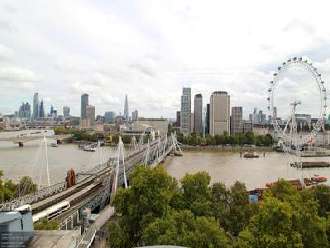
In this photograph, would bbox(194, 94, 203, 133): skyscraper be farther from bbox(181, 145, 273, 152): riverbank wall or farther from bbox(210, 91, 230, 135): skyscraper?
bbox(181, 145, 273, 152): riverbank wall

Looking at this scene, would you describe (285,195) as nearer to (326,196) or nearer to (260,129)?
(326,196)

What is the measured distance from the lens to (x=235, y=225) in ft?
32.5

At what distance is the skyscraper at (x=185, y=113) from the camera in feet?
260

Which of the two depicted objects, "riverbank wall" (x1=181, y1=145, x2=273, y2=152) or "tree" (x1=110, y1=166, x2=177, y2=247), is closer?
"tree" (x1=110, y1=166, x2=177, y2=247)

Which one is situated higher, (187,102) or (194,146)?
(187,102)

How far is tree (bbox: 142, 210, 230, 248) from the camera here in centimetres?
707

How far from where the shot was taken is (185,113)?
267 ft

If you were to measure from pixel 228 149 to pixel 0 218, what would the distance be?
45.4 m

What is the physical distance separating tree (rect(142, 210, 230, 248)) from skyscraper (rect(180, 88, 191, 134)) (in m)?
68.6

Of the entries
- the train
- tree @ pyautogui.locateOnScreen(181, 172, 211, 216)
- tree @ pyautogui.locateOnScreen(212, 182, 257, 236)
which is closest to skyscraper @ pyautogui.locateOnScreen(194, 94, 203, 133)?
the train

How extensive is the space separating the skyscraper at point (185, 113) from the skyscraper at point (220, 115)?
325 inches

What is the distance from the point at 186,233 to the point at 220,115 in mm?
62787

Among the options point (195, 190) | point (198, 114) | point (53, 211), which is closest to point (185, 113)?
point (198, 114)

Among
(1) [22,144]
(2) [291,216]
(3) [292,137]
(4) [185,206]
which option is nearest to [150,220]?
(4) [185,206]
